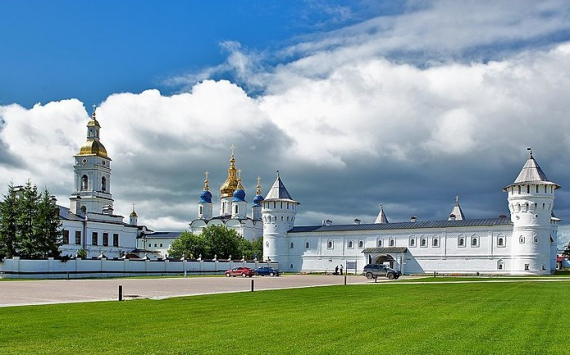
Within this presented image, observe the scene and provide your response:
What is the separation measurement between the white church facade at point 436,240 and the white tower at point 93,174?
2397 centimetres

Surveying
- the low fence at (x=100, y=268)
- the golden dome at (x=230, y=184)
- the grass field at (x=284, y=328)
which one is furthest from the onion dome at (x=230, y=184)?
the grass field at (x=284, y=328)

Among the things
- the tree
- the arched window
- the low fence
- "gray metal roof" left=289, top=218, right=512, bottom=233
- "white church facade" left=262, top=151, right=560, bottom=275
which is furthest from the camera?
the arched window

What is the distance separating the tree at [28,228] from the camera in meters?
56.3

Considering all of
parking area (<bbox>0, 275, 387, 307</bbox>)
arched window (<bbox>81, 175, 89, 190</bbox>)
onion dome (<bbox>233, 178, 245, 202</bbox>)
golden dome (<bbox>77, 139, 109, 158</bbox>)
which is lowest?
parking area (<bbox>0, 275, 387, 307</bbox>)

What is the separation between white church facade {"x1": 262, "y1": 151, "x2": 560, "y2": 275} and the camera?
73375 millimetres

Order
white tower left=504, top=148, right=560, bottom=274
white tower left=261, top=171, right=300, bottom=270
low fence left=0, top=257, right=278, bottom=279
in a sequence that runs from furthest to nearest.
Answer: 1. white tower left=261, top=171, right=300, bottom=270
2. white tower left=504, top=148, right=560, bottom=274
3. low fence left=0, top=257, right=278, bottom=279

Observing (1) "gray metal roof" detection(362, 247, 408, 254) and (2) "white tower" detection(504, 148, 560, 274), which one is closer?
(2) "white tower" detection(504, 148, 560, 274)

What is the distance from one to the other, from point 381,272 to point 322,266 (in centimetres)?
3008

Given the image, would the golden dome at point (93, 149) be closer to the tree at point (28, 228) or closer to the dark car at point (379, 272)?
the tree at point (28, 228)

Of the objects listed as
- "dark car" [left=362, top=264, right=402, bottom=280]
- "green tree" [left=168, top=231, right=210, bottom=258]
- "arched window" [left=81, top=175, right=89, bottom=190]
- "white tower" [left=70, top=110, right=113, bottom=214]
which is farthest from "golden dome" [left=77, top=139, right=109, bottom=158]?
"dark car" [left=362, top=264, right=402, bottom=280]

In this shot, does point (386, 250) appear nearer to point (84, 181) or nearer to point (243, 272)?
point (243, 272)

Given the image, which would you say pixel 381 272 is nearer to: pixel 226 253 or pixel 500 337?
pixel 226 253

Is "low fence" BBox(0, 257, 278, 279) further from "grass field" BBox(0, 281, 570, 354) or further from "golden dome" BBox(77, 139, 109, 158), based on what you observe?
"grass field" BBox(0, 281, 570, 354)

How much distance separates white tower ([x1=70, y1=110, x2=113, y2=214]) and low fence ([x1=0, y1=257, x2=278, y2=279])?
85.6 ft
